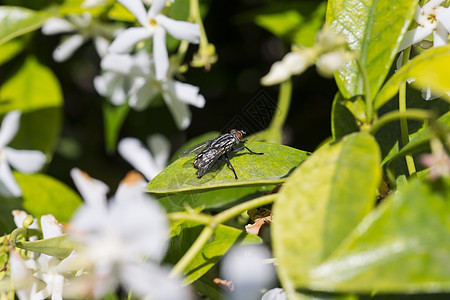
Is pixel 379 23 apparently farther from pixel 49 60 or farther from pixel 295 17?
pixel 49 60

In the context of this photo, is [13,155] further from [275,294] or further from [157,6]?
[275,294]

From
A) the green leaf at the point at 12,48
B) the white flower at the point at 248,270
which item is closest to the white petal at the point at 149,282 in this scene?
the white flower at the point at 248,270

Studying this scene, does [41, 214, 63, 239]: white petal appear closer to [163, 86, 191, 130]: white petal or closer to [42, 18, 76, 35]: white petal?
[163, 86, 191, 130]: white petal

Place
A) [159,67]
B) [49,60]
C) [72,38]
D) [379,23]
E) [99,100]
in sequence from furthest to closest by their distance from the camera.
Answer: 1. [99,100]
2. [49,60]
3. [72,38]
4. [159,67]
5. [379,23]

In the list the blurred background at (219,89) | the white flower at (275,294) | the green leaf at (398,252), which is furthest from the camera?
the blurred background at (219,89)

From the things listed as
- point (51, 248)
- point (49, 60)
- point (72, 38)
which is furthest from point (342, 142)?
point (49, 60)

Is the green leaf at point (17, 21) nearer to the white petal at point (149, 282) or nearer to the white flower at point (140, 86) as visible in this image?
the white flower at point (140, 86)
